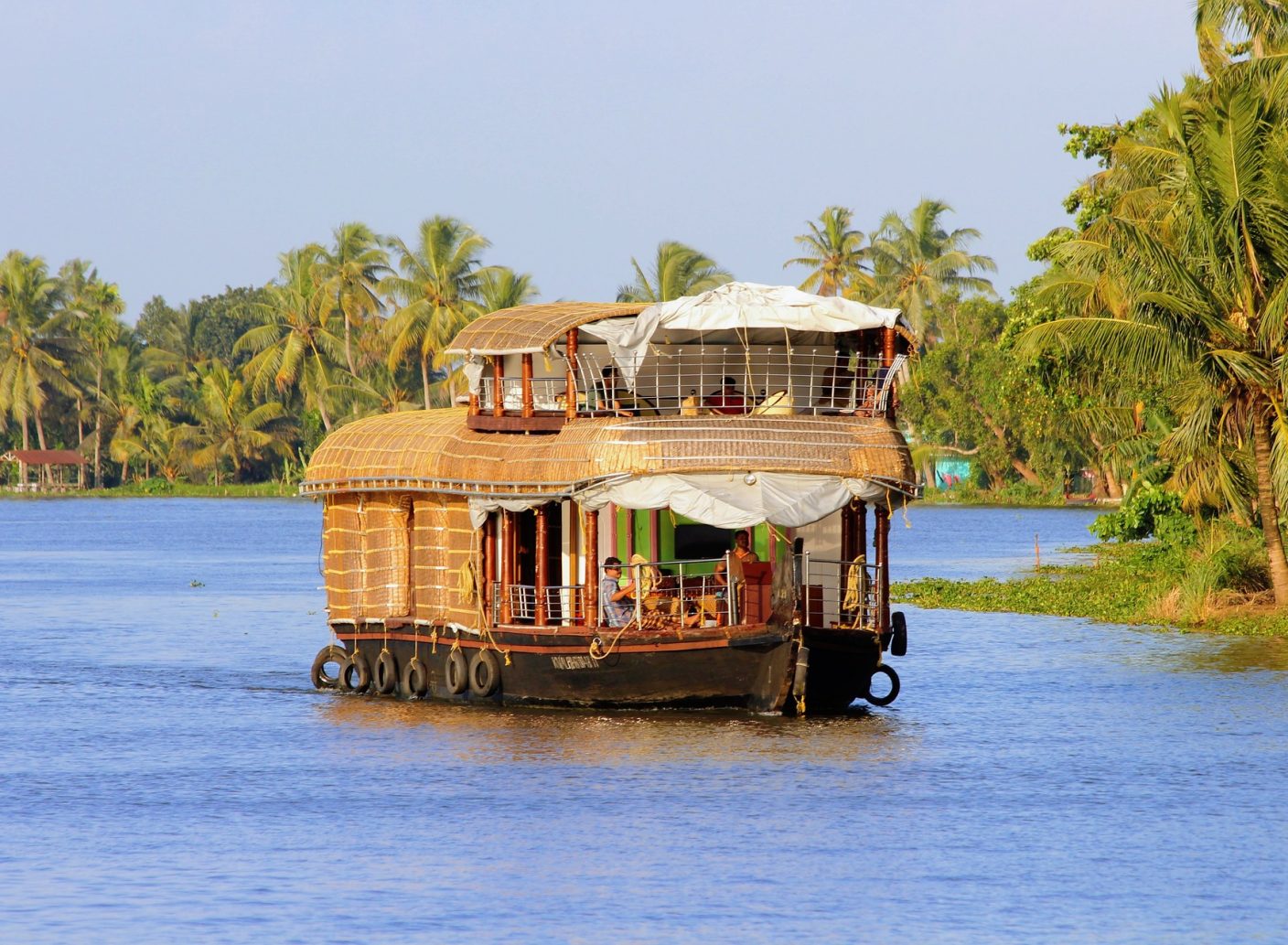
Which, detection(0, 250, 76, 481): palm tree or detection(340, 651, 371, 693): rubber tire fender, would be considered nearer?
detection(340, 651, 371, 693): rubber tire fender

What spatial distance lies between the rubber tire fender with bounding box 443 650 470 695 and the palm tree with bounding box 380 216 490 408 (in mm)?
47399

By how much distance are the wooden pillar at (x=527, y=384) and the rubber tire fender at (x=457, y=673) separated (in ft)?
9.14

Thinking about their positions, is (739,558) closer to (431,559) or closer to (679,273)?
(431,559)

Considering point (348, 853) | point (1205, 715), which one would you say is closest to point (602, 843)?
point (348, 853)

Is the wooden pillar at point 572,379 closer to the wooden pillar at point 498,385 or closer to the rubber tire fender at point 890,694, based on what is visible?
the wooden pillar at point 498,385

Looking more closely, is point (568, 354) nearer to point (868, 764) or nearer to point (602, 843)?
point (868, 764)

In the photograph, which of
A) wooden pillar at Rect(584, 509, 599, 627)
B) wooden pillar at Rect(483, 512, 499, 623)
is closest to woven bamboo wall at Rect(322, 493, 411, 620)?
Answer: wooden pillar at Rect(483, 512, 499, 623)

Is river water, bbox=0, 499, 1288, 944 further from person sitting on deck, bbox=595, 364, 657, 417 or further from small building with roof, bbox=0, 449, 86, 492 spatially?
small building with roof, bbox=0, 449, 86, 492

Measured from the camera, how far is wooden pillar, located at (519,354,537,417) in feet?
69.6

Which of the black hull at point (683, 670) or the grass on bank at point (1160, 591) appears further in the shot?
the grass on bank at point (1160, 591)

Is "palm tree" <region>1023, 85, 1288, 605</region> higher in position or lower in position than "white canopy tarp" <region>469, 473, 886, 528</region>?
higher

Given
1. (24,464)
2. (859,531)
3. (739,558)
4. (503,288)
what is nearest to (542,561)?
(739,558)

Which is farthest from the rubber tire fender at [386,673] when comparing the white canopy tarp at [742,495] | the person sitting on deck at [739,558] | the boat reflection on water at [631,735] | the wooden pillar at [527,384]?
the person sitting on deck at [739,558]

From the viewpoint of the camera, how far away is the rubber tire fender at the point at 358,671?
2344 centimetres
